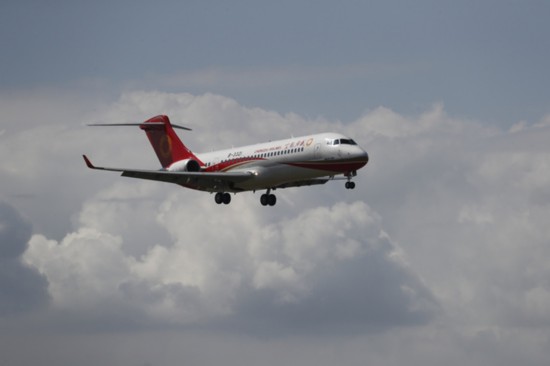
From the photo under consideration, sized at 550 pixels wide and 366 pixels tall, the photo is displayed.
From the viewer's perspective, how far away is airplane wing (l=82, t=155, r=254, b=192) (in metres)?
73.8

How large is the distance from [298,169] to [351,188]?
17.1 ft

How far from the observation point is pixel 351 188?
66.5 m

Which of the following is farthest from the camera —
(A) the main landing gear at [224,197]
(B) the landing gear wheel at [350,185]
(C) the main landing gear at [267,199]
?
(A) the main landing gear at [224,197]

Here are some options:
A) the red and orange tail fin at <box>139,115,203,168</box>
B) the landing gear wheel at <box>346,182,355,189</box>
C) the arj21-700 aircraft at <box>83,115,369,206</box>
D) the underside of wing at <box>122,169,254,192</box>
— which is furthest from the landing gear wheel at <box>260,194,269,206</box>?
the landing gear wheel at <box>346,182,355,189</box>

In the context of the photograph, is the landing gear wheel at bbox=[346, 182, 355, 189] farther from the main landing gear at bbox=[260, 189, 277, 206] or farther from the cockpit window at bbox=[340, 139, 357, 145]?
the main landing gear at bbox=[260, 189, 277, 206]

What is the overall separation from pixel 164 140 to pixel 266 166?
50.3ft

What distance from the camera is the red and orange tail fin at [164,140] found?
84.8 m

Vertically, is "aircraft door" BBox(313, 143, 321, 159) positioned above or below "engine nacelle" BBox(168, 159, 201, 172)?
below

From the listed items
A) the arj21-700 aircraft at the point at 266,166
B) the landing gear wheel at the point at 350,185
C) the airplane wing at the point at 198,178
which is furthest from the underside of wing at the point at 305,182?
the landing gear wheel at the point at 350,185

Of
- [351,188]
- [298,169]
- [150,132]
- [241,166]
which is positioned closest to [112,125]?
[150,132]

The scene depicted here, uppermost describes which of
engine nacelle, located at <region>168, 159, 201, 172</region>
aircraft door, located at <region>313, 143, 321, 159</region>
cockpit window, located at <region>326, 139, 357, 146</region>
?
engine nacelle, located at <region>168, 159, 201, 172</region>

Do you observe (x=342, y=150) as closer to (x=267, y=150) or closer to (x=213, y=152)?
(x=267, y=150)

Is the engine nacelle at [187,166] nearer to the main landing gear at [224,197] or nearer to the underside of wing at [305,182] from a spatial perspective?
the main landing gear at [224,197]

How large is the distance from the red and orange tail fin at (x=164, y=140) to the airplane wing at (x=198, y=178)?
23.1ft
